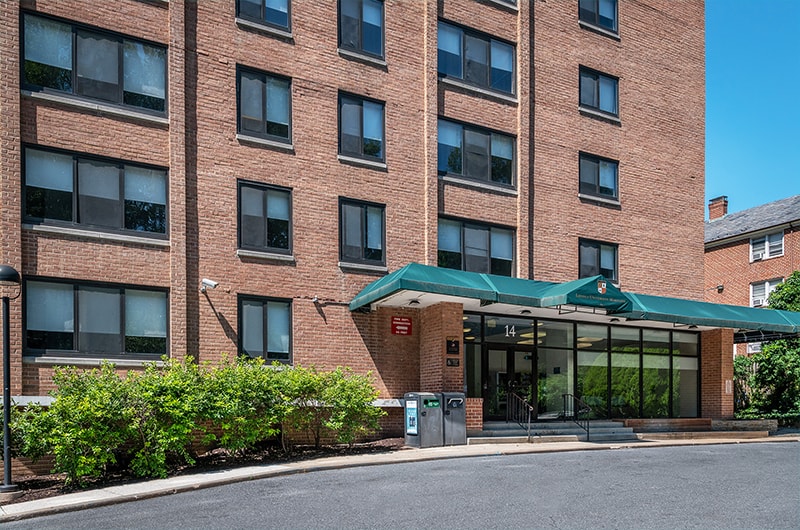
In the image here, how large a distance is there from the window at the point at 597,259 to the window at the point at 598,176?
1.70 meters

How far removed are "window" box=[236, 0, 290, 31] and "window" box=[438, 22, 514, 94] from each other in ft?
16.3

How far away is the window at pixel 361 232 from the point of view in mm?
21000

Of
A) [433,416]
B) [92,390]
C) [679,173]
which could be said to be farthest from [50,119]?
[679,173]

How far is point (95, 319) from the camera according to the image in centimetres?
1727

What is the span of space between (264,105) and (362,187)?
3.37 m

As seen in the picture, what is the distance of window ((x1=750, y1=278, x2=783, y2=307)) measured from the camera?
132ft

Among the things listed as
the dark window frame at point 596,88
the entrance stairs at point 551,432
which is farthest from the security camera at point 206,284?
the dark window frame at point 596,88

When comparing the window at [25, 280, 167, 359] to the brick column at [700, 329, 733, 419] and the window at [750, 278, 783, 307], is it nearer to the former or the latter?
the brick column at [700, 329, 733, 419]

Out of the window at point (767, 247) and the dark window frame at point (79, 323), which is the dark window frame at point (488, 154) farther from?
the window at point (767, 247)

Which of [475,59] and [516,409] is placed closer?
[516,409]

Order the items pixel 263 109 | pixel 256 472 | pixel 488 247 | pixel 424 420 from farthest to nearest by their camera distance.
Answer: pixel 488 247
pixel 263 109
pixel 424 420
pixel 256 472

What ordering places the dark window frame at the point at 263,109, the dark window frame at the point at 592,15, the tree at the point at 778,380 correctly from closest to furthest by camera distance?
the dark window frame at the point at 263,109 → the dark window frame at the point at 592,15 → the tree at the point at 778,380

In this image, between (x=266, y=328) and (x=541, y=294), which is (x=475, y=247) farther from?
(x=266, y=328)

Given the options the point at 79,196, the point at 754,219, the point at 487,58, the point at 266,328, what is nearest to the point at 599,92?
the point at 487,58
